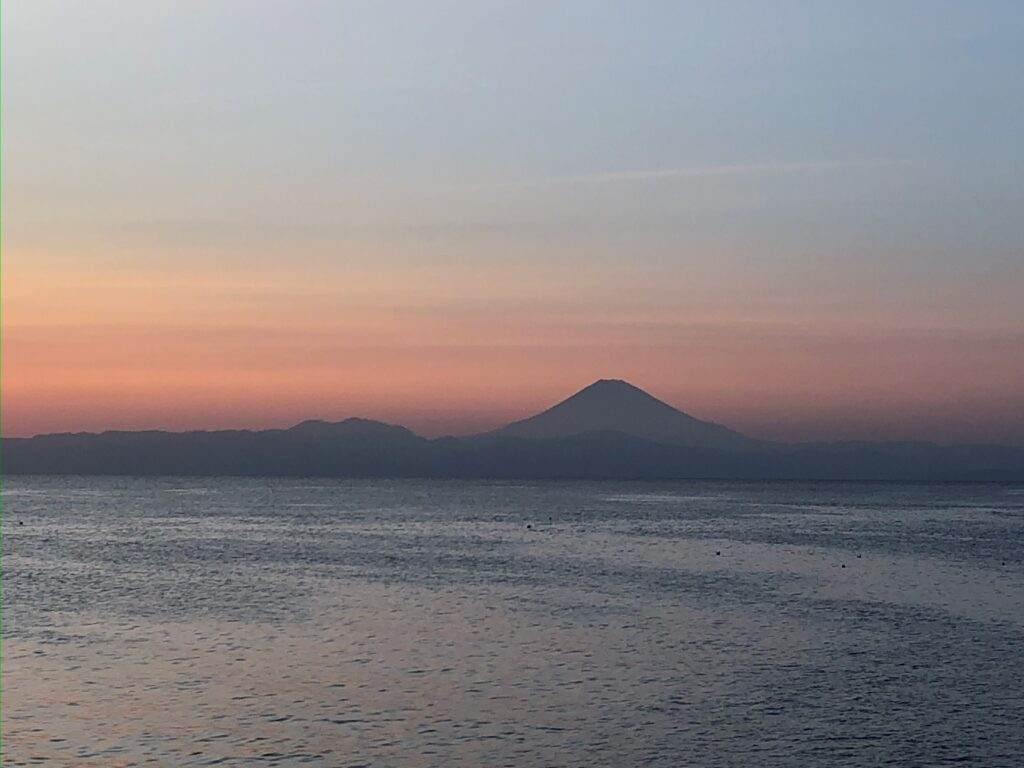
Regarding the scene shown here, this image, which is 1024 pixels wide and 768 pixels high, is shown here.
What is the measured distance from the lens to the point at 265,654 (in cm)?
4172

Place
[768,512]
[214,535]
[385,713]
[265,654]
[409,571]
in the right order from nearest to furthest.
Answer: [385,713], [265,654], [409,571], [214,535], [768,512]

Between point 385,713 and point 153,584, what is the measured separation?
35.6 meters

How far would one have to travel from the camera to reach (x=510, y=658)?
4141cm

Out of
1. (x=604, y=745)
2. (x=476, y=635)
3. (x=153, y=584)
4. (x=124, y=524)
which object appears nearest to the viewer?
(x=604, y=745)

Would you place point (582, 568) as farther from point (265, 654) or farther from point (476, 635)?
point (265, 654)

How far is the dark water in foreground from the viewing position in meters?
29.8

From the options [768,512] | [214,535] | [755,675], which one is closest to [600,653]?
[755,675]

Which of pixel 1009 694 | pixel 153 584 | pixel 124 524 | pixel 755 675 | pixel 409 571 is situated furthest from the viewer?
pixel 124 524

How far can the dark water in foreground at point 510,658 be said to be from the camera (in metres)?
29.8

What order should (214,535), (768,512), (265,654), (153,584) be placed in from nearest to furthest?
(265,654) → (153,584) → (214,535) → (768,512)

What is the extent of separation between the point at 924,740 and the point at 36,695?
24262 mm

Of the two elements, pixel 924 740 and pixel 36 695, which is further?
pixel 36 695

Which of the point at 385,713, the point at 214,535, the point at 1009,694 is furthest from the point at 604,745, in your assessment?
the point at 214,535

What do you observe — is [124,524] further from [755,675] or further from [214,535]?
[755,675]
